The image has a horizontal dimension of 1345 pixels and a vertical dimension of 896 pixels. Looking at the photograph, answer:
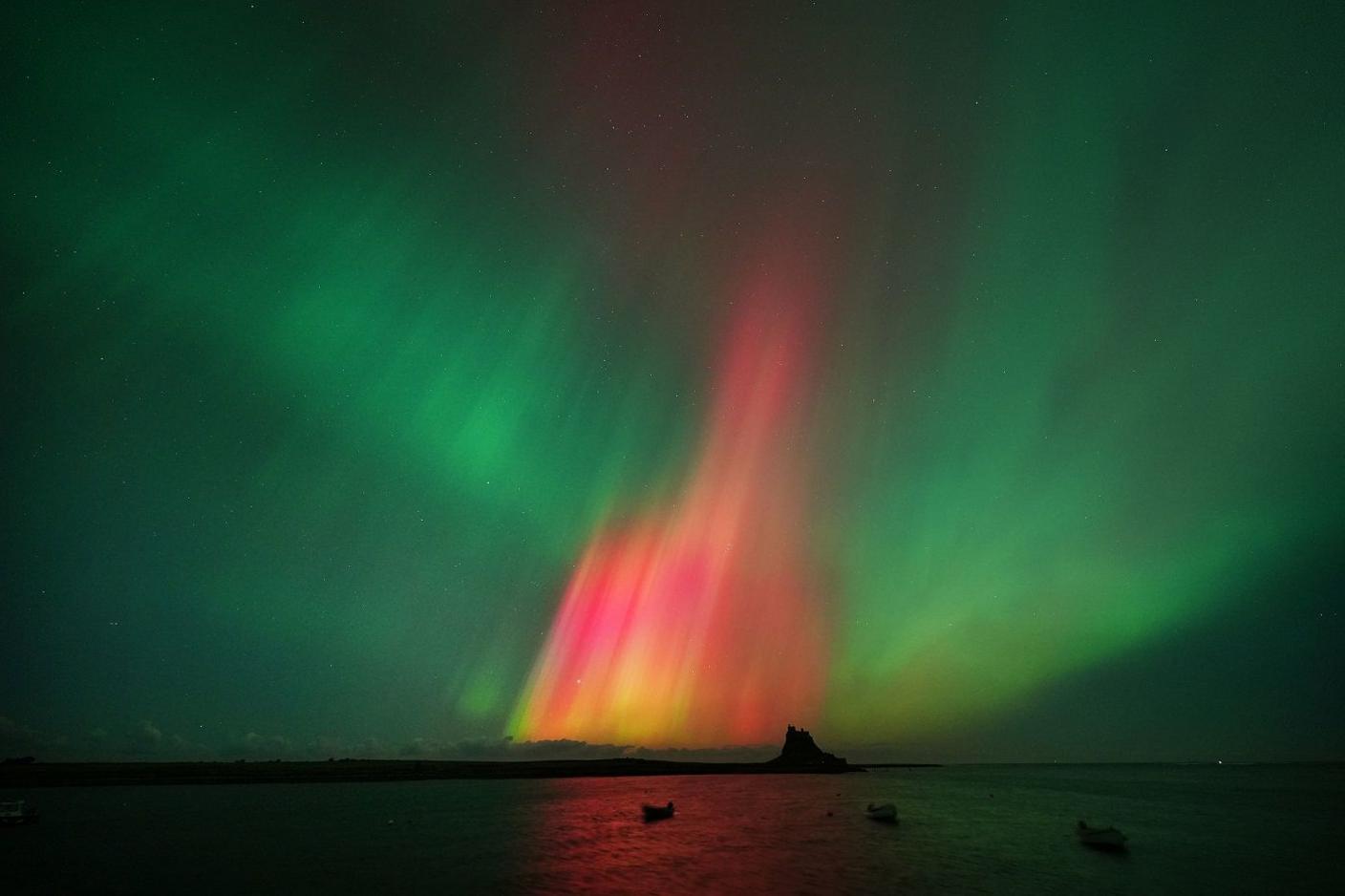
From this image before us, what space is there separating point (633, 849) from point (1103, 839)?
133 ft

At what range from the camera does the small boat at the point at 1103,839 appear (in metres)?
57.5

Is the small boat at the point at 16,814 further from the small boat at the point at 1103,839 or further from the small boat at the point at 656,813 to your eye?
the small boat at the point at 1103,839

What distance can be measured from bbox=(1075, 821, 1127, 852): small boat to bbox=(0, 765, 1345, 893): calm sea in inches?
51.3

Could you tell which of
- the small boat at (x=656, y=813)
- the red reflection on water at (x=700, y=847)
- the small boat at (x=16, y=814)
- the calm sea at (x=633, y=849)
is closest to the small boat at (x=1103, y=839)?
the calm sea at (x=633, y=849)

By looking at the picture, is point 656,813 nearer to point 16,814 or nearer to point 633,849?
point 633,849

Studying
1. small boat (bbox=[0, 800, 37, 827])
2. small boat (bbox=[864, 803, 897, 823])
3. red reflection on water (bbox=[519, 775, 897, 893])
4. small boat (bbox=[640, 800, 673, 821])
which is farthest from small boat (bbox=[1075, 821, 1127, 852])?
small boat (bbox=[0, 800, 37, 827])

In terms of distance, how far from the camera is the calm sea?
40.4 m

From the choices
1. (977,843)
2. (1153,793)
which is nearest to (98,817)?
(977,843)

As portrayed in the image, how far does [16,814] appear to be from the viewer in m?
63.1

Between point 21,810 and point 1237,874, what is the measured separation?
101938 millimetres

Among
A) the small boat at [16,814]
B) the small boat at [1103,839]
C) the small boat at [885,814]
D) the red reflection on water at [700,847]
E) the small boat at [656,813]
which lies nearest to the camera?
the red reflection on water at [700,847]

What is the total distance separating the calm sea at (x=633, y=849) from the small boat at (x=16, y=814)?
110 centimetres

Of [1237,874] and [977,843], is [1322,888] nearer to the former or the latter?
[1237,874]

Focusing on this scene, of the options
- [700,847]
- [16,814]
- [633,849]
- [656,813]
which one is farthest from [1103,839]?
[16,814]
